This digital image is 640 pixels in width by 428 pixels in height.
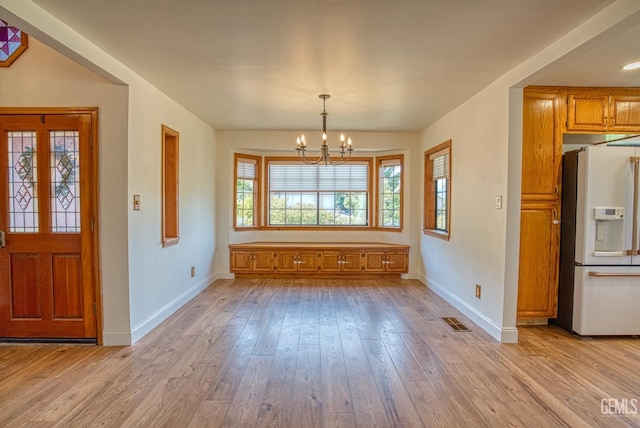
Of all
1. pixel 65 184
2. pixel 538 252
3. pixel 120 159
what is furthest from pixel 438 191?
pixel 65 184

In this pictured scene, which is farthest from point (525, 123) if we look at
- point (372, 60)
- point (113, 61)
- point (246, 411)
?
point (113, 61)

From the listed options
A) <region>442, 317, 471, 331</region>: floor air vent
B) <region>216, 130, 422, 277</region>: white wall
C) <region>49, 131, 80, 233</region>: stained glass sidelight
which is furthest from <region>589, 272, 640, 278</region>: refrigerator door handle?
<region>49, 131, 80, 233</region>: stained glass sidelight

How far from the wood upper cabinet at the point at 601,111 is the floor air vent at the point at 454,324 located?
7.48 ft

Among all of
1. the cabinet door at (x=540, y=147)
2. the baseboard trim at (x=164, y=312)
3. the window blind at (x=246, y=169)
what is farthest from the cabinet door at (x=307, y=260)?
the cabinet door at (x=540, y=147)

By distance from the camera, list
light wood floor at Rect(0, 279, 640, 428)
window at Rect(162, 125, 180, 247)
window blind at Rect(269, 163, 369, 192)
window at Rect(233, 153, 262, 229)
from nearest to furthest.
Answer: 1. light wood floor at Rect(0, 279, 640, 428)
2. window at Rect(162, 125, 180, 247)
3. window at Rect(233, 153, 262, 229)
4. window blind at Rect(269, 163, 369, 192)

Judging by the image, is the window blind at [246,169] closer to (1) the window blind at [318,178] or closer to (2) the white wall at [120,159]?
(1) the window blind at [318,178]

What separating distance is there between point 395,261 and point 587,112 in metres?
3.30

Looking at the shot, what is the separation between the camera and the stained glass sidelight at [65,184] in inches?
122

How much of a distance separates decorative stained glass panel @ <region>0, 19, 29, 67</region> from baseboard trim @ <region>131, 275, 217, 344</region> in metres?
2.62

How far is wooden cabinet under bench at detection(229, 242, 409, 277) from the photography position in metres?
5.77

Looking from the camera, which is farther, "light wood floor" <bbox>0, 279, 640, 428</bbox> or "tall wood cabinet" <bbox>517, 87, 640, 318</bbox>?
"tall wood cabinet" <bbox>517, 87, 640, 318</bbox>

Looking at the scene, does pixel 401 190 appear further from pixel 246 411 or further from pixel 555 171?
pixel 246 411

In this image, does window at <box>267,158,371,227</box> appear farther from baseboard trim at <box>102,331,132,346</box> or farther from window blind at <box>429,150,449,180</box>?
baseboard trim at <box>102,331,132,346</box>

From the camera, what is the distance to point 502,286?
10.6 ft
